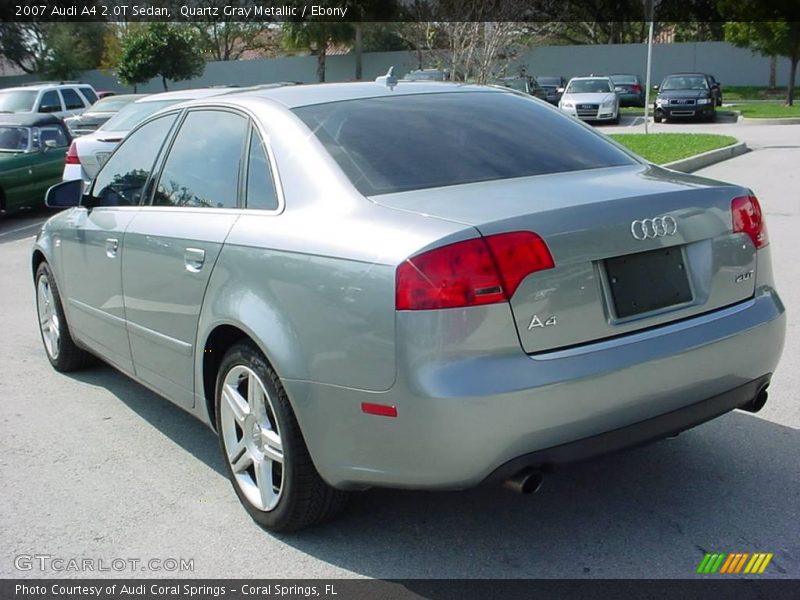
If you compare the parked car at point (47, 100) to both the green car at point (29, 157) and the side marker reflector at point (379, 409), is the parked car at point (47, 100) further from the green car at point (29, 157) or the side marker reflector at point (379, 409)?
the side marker reflector at point (379, 409)

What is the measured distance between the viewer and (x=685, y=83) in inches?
1198

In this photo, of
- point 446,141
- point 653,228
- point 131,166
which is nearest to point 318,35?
point 131,166

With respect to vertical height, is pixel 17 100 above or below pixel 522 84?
below

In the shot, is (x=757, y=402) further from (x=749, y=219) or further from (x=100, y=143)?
(x=100, y=143)

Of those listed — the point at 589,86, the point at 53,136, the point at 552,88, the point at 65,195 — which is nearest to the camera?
the point at 65,195

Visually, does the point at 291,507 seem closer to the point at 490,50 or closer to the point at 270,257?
the point at 270,257

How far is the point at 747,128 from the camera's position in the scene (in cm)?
2595

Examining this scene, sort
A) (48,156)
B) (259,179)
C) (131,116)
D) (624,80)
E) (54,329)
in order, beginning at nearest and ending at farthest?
(259,179)
(54,329)
(131,116)
(48,156)
(624,80)

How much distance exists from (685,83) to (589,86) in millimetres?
3421

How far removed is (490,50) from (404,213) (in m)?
19.5

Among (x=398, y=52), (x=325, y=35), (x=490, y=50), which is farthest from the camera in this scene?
(x=398, y=52)

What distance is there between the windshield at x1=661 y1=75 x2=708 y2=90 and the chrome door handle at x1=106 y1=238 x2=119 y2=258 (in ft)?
92.7

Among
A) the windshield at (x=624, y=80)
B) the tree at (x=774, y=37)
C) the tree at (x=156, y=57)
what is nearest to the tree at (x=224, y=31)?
the tree at (x=156, y=57)

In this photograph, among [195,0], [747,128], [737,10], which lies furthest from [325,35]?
[747,128]
